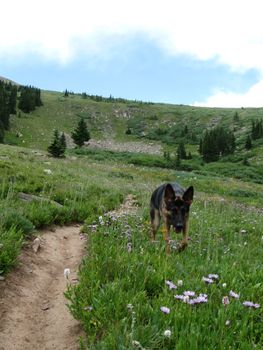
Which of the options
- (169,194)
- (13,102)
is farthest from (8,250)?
(13,102)

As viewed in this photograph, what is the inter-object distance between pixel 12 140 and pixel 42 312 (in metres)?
81.1

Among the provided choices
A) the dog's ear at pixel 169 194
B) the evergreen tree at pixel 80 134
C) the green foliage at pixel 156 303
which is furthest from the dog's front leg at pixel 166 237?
Answer: the evergreen tree at pixel 80 134

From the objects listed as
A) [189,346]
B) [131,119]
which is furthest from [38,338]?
[131,119]

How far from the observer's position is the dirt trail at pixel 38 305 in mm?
4355

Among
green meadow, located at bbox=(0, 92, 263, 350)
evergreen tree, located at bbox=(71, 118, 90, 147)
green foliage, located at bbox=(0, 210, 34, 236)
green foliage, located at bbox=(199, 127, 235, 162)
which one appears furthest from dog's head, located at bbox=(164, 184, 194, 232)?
evergreen tree, located at bbox=(71, 118, 90, 147)

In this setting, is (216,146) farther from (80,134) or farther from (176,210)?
(176,210)

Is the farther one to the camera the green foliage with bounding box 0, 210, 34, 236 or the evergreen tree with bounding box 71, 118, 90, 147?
the evergreen tree with bounding box 71, 118, 90, 147

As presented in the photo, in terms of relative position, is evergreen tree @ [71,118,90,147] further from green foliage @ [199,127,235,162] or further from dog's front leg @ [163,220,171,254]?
dog's front leg @ [163,220,171,254]

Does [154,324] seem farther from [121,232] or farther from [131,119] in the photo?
[131,119]

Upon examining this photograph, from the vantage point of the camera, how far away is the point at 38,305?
5.40 metres

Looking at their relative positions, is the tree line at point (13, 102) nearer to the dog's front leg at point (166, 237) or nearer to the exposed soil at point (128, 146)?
the exposed soil at point (128, 146)

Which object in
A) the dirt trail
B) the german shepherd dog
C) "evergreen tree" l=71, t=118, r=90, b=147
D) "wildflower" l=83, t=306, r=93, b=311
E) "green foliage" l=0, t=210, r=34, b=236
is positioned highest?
the german shepherd dog

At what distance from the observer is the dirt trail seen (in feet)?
14.3

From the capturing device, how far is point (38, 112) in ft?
377
